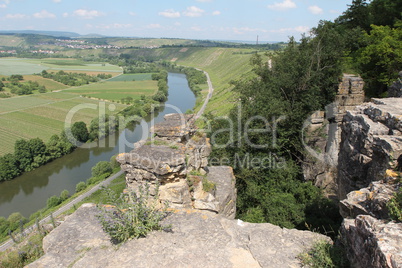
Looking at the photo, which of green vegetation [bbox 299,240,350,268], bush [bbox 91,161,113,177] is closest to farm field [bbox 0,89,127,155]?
bush [bbox 91,161,113,177]

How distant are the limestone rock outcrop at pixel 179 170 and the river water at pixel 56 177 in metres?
28.2

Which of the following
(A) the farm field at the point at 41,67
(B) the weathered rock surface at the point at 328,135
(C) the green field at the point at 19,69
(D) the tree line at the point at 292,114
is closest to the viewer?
(D) the tree line at the point at 292,114

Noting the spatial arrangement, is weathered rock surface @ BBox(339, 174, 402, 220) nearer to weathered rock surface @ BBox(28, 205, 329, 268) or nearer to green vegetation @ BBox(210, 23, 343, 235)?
weathered rock surface @ BBox(28, 205, 329, 268)

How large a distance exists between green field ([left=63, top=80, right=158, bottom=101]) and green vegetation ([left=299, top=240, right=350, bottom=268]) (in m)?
76.9

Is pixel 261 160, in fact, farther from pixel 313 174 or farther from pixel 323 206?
pixel 323 206

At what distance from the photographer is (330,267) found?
4.26 metres

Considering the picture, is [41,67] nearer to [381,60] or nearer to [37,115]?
[37,115]

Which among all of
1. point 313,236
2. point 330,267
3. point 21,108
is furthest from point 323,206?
point 21,108

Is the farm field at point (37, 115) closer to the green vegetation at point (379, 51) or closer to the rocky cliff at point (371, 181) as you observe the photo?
the green vegetation at point (379, 51)

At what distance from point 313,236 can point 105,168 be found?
34175mm

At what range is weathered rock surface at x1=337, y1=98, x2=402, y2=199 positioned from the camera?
5.93 m

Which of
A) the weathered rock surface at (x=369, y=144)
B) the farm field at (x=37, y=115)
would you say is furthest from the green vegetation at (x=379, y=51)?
the farm field at (x=37, y=115)

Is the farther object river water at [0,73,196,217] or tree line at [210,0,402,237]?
river water at [0,73,196,217]

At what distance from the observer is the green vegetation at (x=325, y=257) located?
14.0 ft
